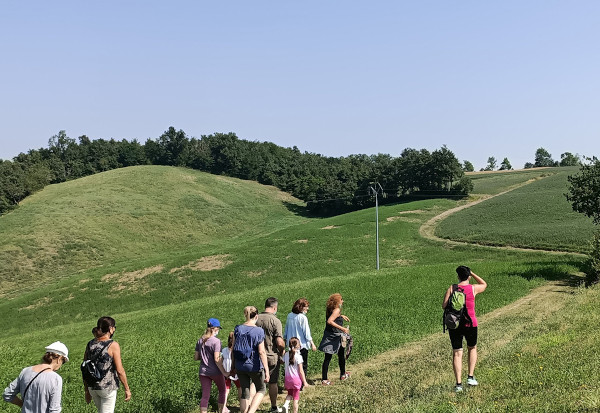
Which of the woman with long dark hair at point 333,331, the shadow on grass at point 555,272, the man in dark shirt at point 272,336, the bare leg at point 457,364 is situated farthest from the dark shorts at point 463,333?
the shadow on grass at point 555,272

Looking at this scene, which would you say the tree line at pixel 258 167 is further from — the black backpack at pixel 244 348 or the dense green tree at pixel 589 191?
the black backpack at pixel 244 348

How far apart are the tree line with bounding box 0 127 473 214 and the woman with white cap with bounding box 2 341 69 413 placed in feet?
291

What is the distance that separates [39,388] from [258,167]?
5296 inches

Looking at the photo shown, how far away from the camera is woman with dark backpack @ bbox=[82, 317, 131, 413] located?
7230 millimetres

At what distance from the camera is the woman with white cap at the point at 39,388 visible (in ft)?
19.7

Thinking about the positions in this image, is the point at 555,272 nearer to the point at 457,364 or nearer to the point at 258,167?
the point at 457,364

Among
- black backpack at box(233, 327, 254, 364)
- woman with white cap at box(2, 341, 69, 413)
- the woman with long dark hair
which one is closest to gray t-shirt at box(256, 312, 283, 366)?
black backpack at box(233, 327, 254, 364)

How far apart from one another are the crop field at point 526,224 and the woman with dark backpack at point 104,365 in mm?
41814

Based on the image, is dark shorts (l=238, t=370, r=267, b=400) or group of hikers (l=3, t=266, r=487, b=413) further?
dark shorts (l=238, t=370, r=267, b=400)

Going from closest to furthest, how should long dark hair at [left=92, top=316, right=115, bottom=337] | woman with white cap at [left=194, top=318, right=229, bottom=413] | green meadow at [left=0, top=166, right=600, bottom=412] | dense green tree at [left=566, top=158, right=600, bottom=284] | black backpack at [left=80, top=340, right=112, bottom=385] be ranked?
black backpack at [left=80, top=340, right=112, bottom=385] → long dark hair at [left=92, top=316, right=115, bottom=337] → woman with white cap at [left=194, top=318, right=229, bottom=413] → green meadow at [left=0, top=166, right=600, bottom=412] → dense green tree at [left=566, top=158, right=600, bottom=284]

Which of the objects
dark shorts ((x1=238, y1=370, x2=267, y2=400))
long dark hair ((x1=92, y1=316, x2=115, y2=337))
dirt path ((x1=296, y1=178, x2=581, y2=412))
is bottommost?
dirt path ((x1=296, y1=178, x2=581, y2=412))

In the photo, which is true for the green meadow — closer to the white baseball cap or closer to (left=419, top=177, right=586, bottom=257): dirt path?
(left=419, top=177, right=586, bottom=257): dirt path

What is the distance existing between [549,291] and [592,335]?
14.1 meters

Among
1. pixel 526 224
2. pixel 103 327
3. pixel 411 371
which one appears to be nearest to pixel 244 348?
pixel 103 327
